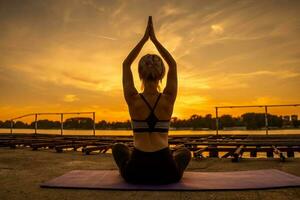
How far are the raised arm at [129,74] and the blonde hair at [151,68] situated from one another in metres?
0.13

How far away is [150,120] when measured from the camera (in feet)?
10.5

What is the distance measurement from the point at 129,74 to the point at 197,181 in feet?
5.03

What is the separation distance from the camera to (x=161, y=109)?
10.6 ft

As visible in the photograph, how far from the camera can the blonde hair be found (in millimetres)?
3314

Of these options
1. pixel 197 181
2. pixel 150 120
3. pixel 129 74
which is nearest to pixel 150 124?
pixel 150 120

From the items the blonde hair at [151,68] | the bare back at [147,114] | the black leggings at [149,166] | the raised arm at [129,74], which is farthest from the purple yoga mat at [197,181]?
the blonde hair at [151,68]

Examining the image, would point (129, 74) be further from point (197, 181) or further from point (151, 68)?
point (197, 181)

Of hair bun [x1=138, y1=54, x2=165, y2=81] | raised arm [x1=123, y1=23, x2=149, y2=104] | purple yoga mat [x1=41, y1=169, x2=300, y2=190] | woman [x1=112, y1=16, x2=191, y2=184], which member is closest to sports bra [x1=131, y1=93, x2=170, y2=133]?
woman [x1=112, y1=16, x2=191, y2=184]

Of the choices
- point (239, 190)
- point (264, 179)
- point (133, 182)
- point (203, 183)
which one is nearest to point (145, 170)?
point (133, 182)

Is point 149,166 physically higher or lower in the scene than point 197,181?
higher

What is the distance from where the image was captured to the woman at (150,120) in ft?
10.6

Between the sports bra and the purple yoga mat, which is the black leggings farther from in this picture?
the sports bra

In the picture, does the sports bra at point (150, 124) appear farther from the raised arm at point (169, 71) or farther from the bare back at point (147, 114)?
the raised arm at point (169, 71)

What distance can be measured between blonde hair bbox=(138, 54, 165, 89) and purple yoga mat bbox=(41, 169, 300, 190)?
122 cm
